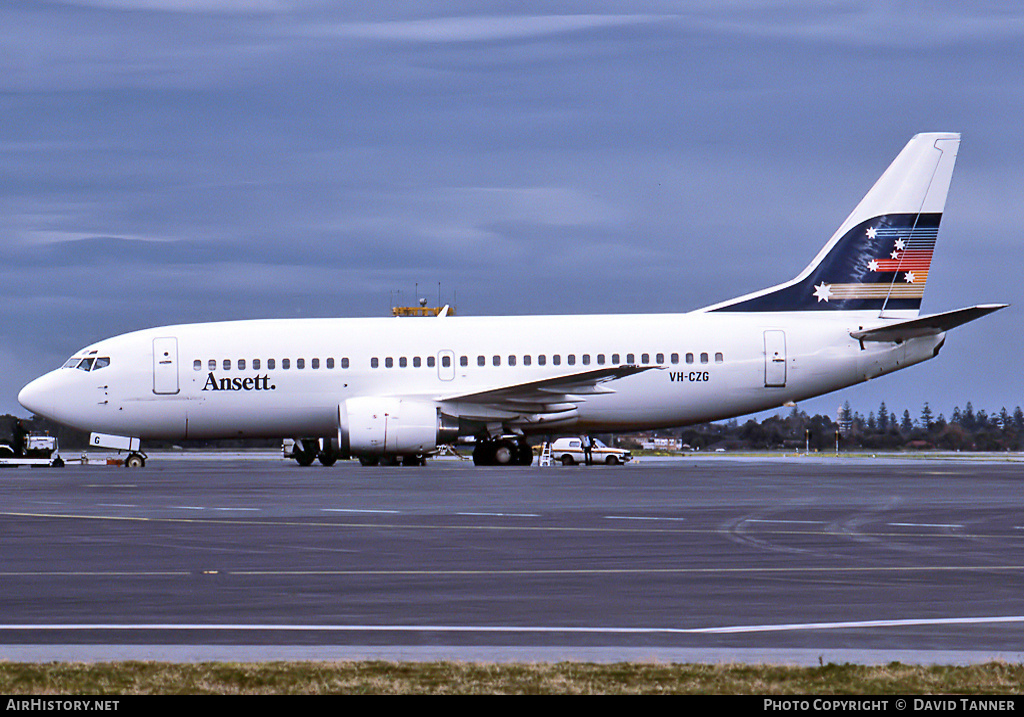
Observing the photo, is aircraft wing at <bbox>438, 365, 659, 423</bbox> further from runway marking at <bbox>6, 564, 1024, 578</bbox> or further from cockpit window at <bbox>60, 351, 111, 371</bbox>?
runway marking at <bbox>6, 564, 1024, 578</bbox>

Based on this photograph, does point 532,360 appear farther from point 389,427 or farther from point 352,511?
point 352,511

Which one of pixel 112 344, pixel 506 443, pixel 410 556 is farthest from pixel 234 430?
pixel 410 556

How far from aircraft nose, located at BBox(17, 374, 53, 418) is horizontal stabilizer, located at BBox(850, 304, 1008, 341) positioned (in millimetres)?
26274

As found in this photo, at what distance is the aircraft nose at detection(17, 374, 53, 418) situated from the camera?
43.3 m

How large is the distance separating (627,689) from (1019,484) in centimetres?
2532

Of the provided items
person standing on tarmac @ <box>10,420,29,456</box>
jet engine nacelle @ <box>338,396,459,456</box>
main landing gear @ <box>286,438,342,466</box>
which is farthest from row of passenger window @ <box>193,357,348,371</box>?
person standing on tarmac @ <box>10,420,29,456</box>

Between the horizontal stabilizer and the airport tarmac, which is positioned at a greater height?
the horizontal stabilizer

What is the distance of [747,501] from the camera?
23891 millimetres

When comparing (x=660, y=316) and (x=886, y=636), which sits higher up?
(x=660, y=316)

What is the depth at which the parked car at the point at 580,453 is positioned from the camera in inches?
2298

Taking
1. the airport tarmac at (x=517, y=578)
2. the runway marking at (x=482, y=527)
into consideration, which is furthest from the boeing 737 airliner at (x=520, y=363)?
the runway marking at (x=482, y=527)

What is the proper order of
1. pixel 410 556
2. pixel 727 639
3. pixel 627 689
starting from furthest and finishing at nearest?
pixel 410 556 < pixel 727 639 < pixel 627 689

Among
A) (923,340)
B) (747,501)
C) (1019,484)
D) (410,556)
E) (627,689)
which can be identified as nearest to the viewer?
(627,689)
